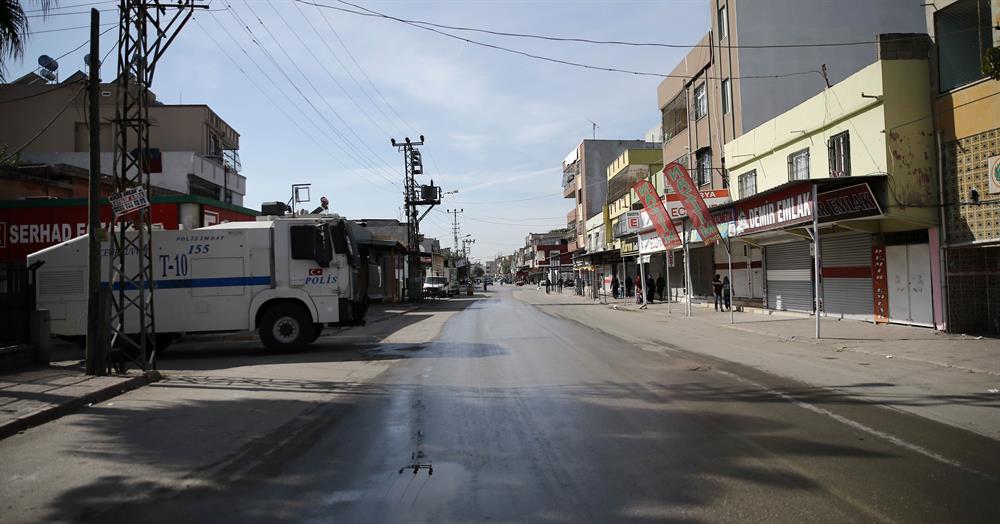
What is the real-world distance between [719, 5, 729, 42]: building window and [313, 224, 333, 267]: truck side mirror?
2107 centimetres

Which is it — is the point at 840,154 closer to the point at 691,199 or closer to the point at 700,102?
the point at 691,199

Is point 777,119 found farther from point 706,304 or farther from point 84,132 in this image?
point 84,132

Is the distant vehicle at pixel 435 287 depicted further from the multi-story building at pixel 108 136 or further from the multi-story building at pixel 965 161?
the multi-story building at pixel 965 161

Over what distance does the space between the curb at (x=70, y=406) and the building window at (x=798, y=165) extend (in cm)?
1949

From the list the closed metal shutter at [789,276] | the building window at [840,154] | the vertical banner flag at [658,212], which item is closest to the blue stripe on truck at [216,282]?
the vertical banner flag at [658,212]

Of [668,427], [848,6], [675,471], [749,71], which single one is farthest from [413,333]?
[848,6]

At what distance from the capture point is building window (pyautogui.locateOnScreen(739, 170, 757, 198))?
25547mm

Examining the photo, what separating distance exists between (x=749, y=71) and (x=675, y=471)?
2561cm

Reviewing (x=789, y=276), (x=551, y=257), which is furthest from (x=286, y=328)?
(x=551, y=257)

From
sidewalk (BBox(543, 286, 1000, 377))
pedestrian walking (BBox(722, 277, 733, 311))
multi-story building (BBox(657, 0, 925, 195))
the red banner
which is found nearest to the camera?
sidewalk (BBox(543, 286, 1000, 377))

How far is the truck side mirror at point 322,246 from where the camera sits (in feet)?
47.9

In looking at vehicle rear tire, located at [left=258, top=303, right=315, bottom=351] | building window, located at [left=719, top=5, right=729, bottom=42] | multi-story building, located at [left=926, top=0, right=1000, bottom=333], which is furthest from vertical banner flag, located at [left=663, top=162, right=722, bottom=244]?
vehicle rear tire, located at [left=258, top=303, right=315, bottom=351]

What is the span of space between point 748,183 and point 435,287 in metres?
36.6

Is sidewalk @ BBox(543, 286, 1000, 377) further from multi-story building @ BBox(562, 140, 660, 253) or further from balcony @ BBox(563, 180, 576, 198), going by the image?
balcony @ BBox(563, 180, 576, 198)
